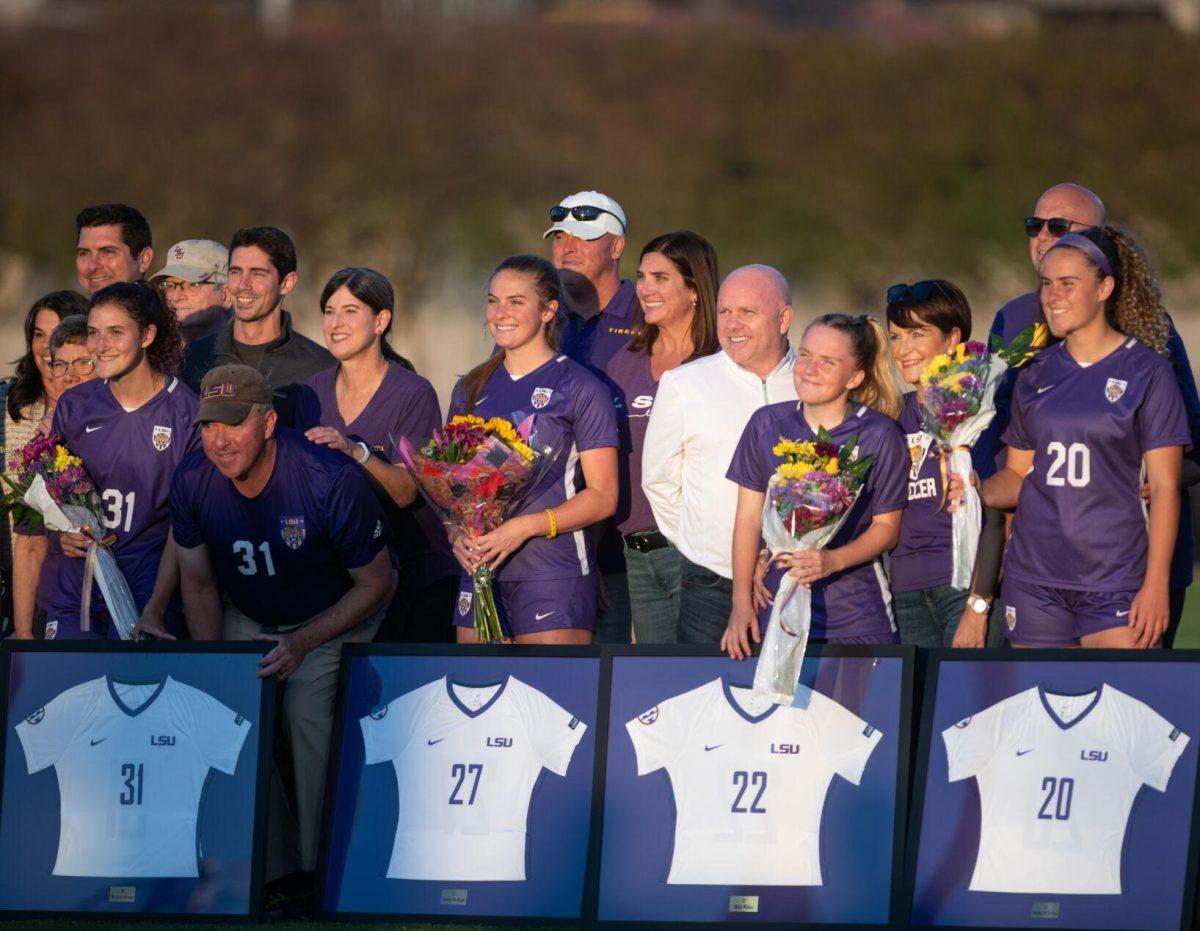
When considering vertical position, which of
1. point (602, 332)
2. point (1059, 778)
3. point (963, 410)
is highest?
point (602, 332)

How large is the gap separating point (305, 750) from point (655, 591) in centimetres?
154

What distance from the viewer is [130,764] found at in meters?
5.70

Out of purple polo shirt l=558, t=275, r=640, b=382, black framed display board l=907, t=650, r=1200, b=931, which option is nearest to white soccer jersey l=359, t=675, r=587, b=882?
black framed display board l=907, t=650, r=1200, b=931

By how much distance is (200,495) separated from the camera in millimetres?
6012

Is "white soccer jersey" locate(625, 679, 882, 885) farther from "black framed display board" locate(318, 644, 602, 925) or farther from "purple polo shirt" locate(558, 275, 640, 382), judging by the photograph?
"purple polo shirt" locate(558, 275, 640, 382)

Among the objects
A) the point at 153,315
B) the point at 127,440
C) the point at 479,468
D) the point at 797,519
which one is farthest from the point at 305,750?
the point at 797,519

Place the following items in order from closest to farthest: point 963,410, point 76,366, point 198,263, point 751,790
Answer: point 751,790, point 963,410, point 76,366, point 198,263

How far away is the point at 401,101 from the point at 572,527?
2017 cm

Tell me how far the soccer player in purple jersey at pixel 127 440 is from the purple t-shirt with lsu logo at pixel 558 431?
1113mm

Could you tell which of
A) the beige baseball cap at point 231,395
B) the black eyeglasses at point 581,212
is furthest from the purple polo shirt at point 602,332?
the beige baseball cap at point 231,395

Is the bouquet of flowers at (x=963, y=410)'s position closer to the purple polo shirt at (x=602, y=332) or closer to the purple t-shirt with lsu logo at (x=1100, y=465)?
the purple t-shirt with lsu logo at (x=1100, y=465)

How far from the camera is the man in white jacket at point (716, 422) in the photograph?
241 inches

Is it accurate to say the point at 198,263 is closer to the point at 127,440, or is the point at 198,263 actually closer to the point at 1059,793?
the point at 127,440

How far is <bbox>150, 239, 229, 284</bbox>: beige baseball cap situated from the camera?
7.95 meters
